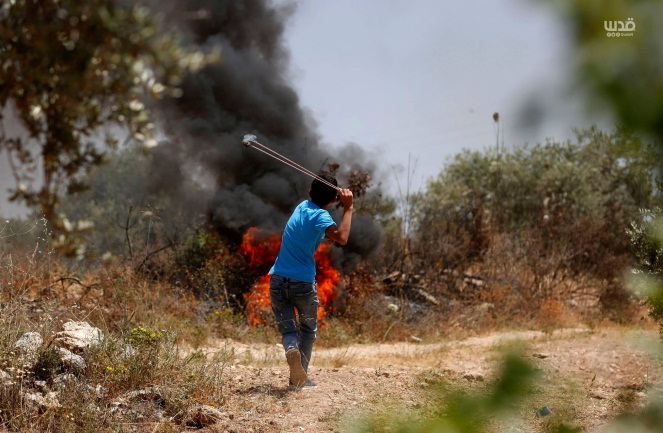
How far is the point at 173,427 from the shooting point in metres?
5.17

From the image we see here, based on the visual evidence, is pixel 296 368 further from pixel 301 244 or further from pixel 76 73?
pixel 76 73

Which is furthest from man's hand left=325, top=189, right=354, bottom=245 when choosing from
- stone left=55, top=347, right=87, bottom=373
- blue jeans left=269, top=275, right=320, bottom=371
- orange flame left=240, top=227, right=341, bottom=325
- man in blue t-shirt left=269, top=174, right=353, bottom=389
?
orange flame left=240, top=227, right=341, bottom=325

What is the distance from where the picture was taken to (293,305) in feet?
21.1

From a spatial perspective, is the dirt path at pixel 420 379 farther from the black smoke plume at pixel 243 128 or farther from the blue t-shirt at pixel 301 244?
the black smoke plume at pixel 243 128

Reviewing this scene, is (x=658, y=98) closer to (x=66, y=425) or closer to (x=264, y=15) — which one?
(x=66, y=425)

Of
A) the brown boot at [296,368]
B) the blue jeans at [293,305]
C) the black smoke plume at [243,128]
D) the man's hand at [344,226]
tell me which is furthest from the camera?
the black smoke plume at [243,128]

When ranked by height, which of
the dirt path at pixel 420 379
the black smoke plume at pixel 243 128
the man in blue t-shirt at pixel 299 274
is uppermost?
the black smoke plume at pixel 243 128

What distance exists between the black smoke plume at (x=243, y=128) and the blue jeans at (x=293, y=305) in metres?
6.44

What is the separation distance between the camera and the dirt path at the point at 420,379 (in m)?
0.93

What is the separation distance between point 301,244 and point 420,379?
403 centimetres

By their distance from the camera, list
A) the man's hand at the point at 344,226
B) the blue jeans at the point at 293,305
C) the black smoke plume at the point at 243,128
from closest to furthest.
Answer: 1. the man's hand at the point at 344,226
2. the blue jeans at the point at 293,305
3. the black smoke plume at the point at 243,128

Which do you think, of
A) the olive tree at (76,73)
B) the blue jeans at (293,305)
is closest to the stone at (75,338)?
the blue jeans at (293,305)

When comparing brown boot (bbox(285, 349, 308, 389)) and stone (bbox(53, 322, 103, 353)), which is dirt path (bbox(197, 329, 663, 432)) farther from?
stone (bbox(53, 322, 103, 353))

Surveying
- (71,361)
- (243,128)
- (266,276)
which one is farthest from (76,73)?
(243,128)
